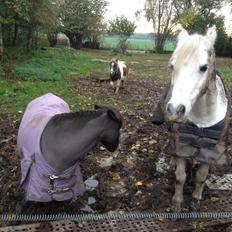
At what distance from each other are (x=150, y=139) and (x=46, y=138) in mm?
2605

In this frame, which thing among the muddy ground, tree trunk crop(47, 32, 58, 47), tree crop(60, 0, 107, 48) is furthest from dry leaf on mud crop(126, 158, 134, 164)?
tree crop(60, 0, 107, 48)

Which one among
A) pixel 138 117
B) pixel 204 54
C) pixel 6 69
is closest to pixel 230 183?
pixel 204 54

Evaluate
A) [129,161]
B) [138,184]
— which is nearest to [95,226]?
[138,184]

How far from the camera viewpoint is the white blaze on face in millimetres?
2691

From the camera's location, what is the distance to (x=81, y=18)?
32.1 meters

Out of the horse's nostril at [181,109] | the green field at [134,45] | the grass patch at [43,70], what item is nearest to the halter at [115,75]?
the grass patch at [43,70]

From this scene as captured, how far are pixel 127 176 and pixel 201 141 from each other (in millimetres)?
1358

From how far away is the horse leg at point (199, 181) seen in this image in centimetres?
364

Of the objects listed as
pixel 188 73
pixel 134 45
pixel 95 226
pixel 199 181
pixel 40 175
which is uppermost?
pixel 188 73

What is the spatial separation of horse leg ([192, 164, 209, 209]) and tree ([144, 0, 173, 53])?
1247 inches

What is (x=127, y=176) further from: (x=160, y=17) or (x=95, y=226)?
(x=160, y=17)

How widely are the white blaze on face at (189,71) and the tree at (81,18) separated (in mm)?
29888

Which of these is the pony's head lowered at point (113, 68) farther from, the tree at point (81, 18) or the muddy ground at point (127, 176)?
the tree at point (81, 18)

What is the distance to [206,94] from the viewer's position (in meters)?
3.27
